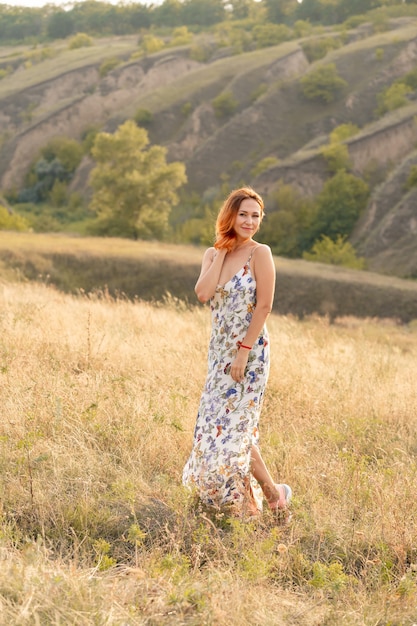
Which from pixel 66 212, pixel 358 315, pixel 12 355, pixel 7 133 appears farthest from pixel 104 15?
pixel 12 355

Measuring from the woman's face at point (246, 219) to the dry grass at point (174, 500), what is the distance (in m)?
1.48

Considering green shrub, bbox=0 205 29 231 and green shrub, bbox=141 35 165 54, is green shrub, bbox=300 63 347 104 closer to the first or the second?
green shrub, bbox=0 205 29 231

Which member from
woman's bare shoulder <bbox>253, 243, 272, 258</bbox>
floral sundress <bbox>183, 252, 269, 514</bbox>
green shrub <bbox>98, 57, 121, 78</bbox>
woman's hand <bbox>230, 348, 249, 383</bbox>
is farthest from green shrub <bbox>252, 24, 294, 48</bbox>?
woman's hand <bbox>230, 348, 249, 383</bbox>

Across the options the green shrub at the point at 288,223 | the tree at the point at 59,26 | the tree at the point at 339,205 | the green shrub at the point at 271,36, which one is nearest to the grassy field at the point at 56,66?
the green shrub at the point at 271,36

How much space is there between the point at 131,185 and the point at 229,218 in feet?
122

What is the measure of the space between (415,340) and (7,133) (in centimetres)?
8054

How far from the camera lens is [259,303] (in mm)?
4359

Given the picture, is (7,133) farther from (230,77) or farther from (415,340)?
(415,340)

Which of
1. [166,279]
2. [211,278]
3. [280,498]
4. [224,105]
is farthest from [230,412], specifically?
[224,105]

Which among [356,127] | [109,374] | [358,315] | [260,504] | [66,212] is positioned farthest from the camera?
[66,212]

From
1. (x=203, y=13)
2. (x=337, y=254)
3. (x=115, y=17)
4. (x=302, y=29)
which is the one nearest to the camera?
(x=337, y=254)

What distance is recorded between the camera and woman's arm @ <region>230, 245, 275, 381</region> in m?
4.31

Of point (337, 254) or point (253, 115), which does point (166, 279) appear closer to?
point (337, 254)

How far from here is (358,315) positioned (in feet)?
78.5
